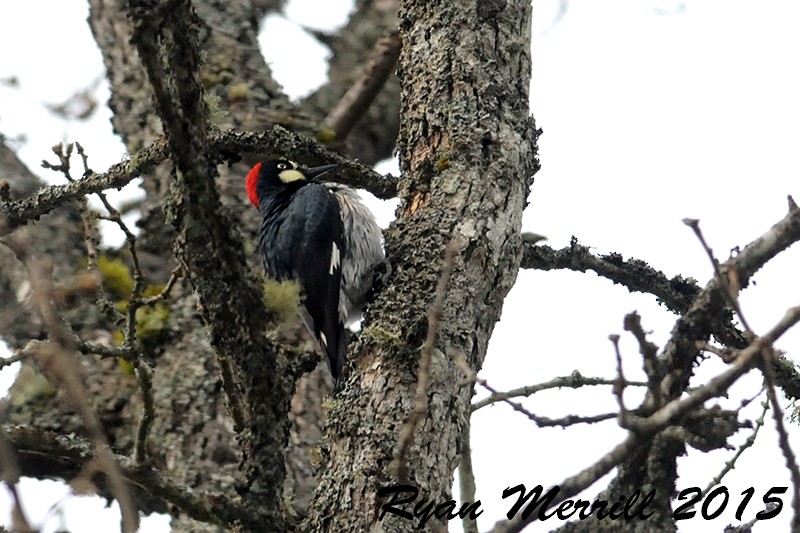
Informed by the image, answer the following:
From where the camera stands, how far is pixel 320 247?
196 inches

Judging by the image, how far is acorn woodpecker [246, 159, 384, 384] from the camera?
471cm

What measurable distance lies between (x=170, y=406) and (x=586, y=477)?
309 cm

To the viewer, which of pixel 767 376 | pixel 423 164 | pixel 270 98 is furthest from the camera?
pixel 270 98

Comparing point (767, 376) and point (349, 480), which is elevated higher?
point (349, 480)

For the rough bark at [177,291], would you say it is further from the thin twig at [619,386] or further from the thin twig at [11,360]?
the thin twig at [619,386]

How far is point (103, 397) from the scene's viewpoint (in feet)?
16.3

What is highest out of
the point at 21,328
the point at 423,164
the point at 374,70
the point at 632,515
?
the point at 374,70

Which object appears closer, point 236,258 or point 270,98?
point 236,258

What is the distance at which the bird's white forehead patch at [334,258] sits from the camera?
192 inches

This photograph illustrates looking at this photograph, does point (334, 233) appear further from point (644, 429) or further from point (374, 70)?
point (644, 429)

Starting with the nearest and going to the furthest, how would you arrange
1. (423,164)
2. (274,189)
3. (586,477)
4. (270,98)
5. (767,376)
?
(767,376) → (586,477) → (423,164) → (274,189) → (270,98)

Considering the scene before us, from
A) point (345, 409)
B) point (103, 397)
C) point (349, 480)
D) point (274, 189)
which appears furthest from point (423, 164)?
point (103, 397)

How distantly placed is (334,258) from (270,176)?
0.74 metres

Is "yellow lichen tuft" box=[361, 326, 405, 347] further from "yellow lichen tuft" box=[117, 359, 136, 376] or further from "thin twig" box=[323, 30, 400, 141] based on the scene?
"thin twig" box=[323, 30, 400, 141]
